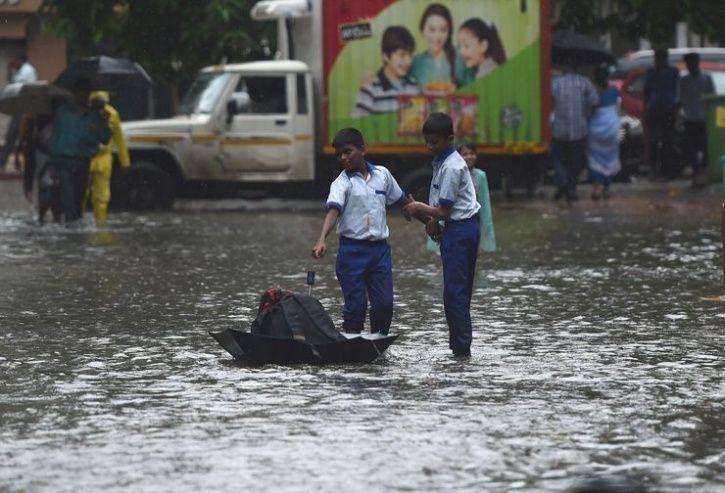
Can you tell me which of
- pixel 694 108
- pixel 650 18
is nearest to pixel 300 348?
pixel 694 108

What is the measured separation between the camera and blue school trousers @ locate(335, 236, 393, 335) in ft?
35.7

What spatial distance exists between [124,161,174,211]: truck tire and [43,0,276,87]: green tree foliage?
227 inches

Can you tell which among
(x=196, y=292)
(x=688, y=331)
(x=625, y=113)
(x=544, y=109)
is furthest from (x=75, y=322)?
(x=625, y=113)

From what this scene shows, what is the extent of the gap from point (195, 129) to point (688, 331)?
13.9 m

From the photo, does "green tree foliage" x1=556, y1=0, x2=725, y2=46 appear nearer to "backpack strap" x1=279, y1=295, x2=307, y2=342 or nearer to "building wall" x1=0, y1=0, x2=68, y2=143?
"building wall" x1=0, y1=0, x2=68, y2=143

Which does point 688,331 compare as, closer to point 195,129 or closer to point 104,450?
point 104,450

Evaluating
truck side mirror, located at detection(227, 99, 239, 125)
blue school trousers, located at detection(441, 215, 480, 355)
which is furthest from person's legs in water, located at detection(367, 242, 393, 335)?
truck side mirror, located at detection(227, 99, 239, 125)

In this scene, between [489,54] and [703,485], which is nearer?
[703,485]

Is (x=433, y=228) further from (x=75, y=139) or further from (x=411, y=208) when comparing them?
(x=75, y=139)

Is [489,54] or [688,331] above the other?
[489,54]

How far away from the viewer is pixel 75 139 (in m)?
21.3

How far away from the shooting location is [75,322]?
12672mm

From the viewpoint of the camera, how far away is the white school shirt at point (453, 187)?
420 inches

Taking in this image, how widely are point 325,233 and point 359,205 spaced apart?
325 millimetres
